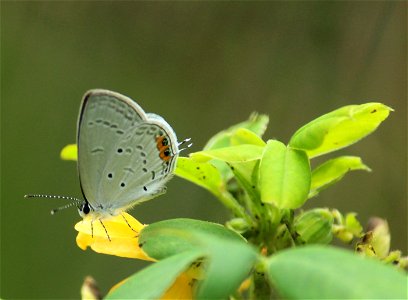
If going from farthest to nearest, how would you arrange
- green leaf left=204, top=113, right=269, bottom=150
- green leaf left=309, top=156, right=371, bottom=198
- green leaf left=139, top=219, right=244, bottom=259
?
green leaf left=204, top=113, right=269, bottom=150
green leaf left=309, top=156, right=371, bottom=198
green leaf left=139, top=219, right=244, bottom=259

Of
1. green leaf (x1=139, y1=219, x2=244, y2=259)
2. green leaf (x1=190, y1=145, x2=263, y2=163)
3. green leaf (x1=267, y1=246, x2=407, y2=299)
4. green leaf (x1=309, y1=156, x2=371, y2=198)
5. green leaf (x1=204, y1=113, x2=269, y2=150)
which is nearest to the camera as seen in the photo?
green leaf (x1=267, y1=246, x2=407, y2=299)

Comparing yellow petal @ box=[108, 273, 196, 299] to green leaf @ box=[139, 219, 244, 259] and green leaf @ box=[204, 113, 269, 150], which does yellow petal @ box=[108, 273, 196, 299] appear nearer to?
green leaf @ box=[139, 219, 244, 259]

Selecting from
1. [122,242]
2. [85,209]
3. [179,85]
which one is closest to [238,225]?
[122,242]

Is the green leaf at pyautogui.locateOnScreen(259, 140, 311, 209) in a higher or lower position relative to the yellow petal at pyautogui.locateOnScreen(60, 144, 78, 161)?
higher

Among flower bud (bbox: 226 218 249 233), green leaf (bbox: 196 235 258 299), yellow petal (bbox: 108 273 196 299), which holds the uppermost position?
green leaf (bbox: 196 235 258 299)

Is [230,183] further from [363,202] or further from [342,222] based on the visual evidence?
[363,202]

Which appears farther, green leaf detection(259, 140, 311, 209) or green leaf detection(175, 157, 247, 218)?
green leaf detection(175, 157, 247, 218)

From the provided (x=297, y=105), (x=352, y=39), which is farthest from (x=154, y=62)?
(x=352, y=39)

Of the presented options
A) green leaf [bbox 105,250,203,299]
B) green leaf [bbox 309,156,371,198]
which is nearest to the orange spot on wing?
green leaf [bbox 309,156,371,198]
